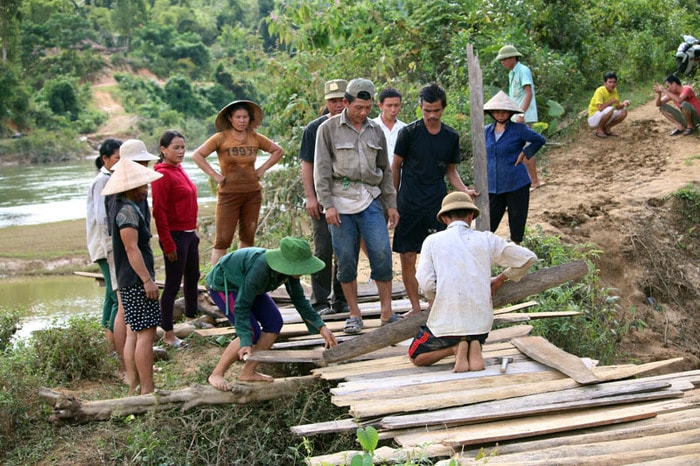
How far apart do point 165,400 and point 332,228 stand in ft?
4.84

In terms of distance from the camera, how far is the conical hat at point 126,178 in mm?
4676

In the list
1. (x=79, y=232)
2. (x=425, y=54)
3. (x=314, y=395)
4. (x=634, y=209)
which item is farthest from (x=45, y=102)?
(x=314, y=395)

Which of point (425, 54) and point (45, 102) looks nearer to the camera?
point (425, 54)

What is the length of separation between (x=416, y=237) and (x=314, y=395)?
135 cm

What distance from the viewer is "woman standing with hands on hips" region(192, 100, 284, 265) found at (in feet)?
19.5

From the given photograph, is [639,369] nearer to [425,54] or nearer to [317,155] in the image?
[317,155]

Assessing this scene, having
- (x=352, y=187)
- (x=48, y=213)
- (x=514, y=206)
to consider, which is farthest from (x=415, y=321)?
(x=48, y=213)

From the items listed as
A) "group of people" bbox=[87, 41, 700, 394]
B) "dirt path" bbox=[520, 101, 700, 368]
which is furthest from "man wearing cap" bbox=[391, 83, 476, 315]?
"dirt path" bbox=[520, 101, 700, 368]

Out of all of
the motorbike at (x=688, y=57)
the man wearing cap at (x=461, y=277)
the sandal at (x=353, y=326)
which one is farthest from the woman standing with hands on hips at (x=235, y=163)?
the motorbike at (x=688, y=57)

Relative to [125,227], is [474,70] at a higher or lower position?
higher

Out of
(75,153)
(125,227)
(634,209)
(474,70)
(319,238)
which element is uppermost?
(474,70)

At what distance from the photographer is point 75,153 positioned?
32781mm

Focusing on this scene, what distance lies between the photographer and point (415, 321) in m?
4.89

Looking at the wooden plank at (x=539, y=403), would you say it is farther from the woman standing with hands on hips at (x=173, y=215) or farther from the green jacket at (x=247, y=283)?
the woman standing with hands on hips at (x=173, y=215)
